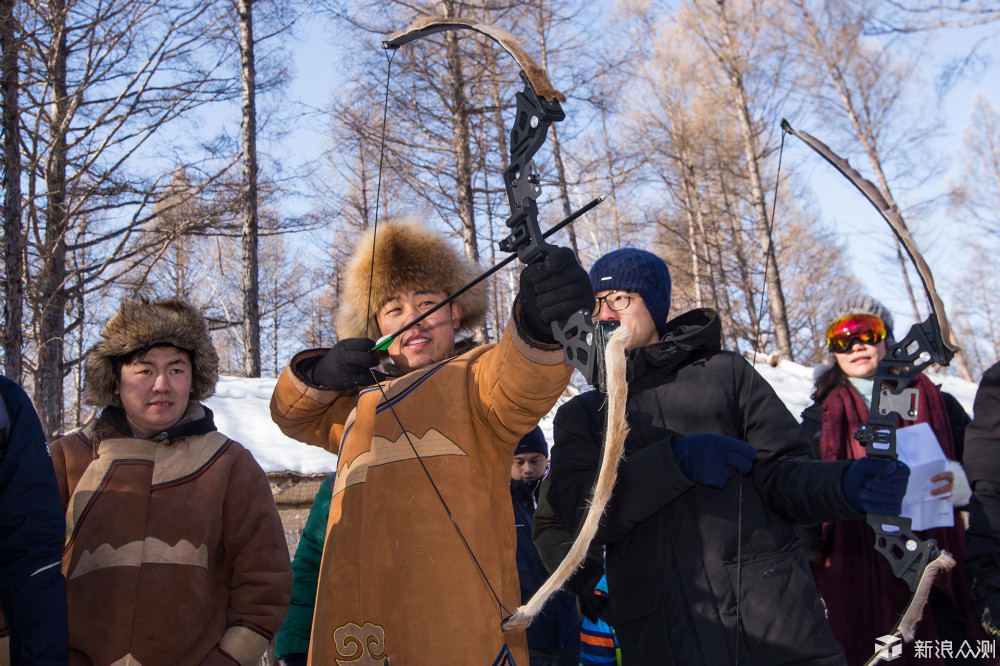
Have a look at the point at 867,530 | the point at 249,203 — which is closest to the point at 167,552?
the point at 867,530

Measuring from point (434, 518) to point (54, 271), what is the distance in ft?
22.1

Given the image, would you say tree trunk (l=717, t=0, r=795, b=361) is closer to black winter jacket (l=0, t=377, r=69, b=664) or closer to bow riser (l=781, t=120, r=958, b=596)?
bow riser (l=781, t=120, r=958, b=596)

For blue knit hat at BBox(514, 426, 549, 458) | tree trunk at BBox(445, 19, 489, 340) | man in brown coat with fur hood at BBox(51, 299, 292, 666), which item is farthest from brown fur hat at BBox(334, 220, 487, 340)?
tree trunk at BBox(445, 19, 489, 340)

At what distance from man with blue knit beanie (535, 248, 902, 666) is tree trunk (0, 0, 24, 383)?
14.1ft

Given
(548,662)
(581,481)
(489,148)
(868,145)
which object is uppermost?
(868,145)

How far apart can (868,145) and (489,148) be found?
8.71 meters

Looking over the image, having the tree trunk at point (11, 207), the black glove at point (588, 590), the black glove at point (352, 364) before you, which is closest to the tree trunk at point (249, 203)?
the tree trunk at point (11, 207)

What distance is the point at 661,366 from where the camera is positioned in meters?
2.16

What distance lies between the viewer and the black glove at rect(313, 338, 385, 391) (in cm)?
218

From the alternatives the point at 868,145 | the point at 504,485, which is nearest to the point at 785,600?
the point at 504,485

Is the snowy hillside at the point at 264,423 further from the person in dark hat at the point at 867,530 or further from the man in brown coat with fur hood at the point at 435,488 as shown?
the man in brown coat with fur hood at the point at 435,488

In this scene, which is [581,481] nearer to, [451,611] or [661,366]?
[661,366]

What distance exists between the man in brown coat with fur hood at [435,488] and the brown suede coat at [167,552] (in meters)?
0.36

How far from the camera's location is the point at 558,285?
4.91 ft
